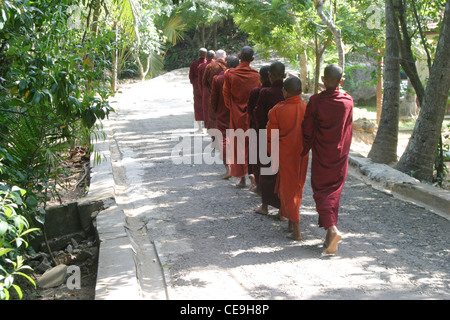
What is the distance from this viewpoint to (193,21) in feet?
76.0

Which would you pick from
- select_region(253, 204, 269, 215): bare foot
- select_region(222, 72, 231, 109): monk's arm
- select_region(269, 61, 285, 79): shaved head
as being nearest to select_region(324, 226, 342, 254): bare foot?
select_region(253, 204, 269, 215): bare foot

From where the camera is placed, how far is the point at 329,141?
533cm

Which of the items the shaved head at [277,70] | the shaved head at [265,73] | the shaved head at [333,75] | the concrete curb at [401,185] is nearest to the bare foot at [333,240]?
the shaved head at [333,75]

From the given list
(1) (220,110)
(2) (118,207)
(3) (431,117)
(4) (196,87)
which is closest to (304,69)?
(4) (196,87)

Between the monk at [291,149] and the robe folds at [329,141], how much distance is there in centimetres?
25

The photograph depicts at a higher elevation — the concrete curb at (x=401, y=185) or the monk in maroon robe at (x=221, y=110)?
the monk in maroon robe at (x=221, y=110)

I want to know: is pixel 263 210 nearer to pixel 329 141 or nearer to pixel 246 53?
pixel 329 141

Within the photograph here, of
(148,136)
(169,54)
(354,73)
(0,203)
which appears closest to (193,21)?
(169,54)

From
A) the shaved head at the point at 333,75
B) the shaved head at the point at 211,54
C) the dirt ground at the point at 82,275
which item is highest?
the shaved head at the point at 211,54

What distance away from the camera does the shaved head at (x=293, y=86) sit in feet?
18.4

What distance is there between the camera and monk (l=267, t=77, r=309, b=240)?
568 cm

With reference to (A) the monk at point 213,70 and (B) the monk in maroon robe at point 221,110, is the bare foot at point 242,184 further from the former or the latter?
(A) the monk at point 213,70

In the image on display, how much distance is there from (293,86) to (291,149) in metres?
0.68
